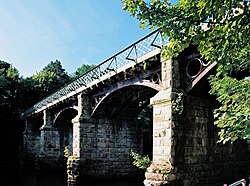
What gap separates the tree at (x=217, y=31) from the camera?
3.87 metres

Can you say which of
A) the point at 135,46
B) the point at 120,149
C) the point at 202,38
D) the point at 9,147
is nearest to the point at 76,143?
the point at 120,149

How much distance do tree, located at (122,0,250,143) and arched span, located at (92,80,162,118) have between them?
35.1 feet

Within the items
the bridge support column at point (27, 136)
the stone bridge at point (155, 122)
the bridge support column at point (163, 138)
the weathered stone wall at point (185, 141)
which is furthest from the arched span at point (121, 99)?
the bridge support column at point (27, 136)

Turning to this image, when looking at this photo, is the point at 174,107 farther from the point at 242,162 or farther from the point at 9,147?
the point at 9,147

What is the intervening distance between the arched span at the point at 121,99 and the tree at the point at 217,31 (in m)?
10.7

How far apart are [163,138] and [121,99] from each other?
9000 millimetres

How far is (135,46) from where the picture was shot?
14.2m

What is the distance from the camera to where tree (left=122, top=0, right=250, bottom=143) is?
387 centimetres

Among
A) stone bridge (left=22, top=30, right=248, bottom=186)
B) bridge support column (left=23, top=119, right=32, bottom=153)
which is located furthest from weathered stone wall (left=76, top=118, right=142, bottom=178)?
bridge support column (left=23, top=119, right=32, bottom=153)

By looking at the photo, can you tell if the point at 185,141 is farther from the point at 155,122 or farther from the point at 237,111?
the point at 237,111

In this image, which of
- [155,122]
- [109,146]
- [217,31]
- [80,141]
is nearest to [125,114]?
[109,146]

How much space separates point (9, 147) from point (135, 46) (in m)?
27.0

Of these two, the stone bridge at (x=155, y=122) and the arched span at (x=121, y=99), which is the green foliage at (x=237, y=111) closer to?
the stone bridge at (x=155, y=122)

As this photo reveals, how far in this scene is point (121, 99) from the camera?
19.6 metres
